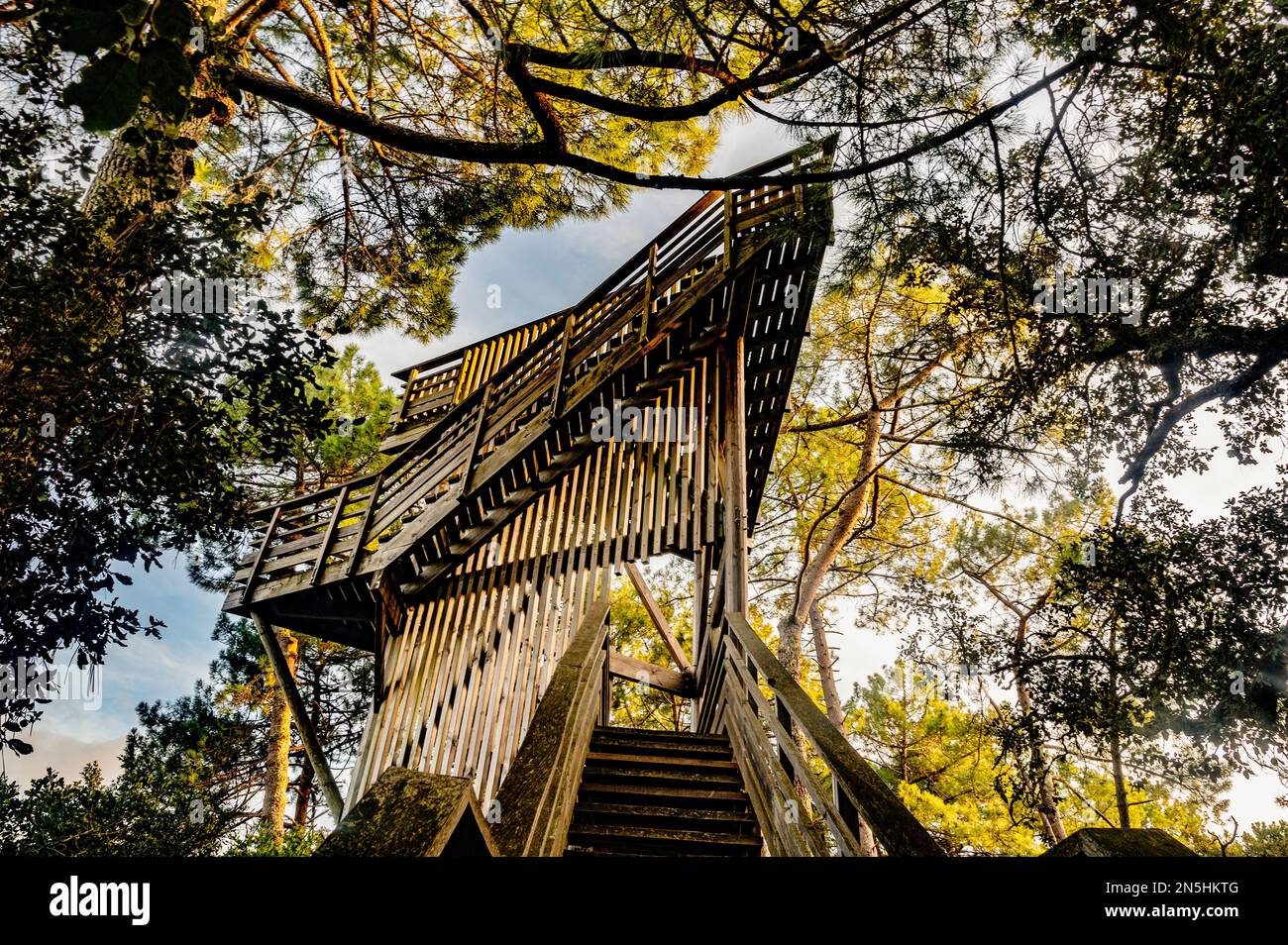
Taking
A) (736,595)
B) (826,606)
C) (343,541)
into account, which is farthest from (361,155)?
(826,606)

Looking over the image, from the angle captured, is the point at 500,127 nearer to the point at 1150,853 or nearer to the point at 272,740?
the point at 1150,853

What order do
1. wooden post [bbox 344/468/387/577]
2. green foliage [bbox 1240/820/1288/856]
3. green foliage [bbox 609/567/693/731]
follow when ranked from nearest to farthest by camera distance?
wooden post [bbox 344/468/387/577], green foliage [bbox 1240/820/1288/856], green foliage [bbox 609/567/693/731]

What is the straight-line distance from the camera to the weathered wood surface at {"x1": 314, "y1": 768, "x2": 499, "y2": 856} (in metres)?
1.02

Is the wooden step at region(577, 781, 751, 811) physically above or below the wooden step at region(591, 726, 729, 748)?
below

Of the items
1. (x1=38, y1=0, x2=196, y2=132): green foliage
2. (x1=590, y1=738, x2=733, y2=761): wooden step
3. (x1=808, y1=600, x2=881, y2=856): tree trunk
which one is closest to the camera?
(x1=38, y1=0, x2=196, y2=132): green foliage

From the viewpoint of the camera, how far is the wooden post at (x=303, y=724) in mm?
7290

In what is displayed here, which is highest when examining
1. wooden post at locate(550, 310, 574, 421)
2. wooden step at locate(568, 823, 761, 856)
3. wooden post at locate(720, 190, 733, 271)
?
wooden post at locate(720, 190, 733, 271)

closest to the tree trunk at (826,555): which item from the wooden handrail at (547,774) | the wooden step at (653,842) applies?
the wooden step at (653,842)

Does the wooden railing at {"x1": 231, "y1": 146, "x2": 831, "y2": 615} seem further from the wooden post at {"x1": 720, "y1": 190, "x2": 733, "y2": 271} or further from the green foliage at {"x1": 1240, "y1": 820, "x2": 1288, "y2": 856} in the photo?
the green foliage at {"x1": 1240, "y1": 820, "x2": 1288, "y2": 856}

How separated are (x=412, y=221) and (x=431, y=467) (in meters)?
2.87

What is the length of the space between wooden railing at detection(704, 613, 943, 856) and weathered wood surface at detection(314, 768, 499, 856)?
1531mm

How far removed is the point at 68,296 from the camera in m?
3.18

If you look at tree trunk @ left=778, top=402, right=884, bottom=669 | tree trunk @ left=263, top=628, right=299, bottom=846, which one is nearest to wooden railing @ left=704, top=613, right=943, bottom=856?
tree trunk @ left=778, top=402, right=884, bottom=669

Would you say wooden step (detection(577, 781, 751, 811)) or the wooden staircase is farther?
wooden step (detection(577, 781, 751, 811))
